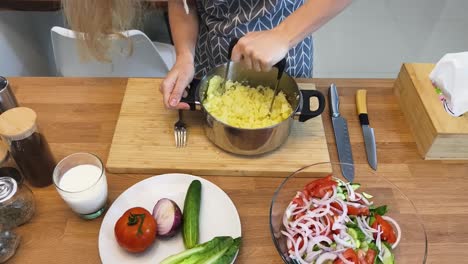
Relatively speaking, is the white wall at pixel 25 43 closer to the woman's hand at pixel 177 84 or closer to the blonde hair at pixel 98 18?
the blonde hair at pixel 98 18

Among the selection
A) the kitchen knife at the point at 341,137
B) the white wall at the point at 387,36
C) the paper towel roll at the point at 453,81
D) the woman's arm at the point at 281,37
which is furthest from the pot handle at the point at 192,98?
the white wall at the point at 387,36

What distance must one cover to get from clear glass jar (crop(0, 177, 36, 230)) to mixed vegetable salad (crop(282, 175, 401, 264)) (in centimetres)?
53

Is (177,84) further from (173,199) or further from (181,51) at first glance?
(173,199)

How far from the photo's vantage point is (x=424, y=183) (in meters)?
0.92

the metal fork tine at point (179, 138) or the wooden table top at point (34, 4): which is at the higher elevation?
the wooden table top at point (34, 4)

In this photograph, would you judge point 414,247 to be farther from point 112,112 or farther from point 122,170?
point 112,112

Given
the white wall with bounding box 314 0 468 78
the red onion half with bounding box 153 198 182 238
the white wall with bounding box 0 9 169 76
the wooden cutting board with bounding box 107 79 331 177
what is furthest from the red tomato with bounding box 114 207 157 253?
the white wall with bounding box 314 0 468 78

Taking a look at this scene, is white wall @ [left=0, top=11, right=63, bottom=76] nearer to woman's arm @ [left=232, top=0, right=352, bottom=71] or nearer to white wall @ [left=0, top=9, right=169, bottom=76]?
white wall @ [left=0, top=9, right=169, bottom=76]

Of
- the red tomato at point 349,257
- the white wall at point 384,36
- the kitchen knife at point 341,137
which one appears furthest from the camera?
the white wall at point 384,36

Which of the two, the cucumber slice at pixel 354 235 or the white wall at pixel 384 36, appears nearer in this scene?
the cucumber slice at pixel 354 235

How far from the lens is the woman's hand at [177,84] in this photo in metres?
0.96

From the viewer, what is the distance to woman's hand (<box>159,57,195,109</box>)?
958 mm

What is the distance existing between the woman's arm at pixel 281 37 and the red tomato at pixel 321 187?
0.28 meters

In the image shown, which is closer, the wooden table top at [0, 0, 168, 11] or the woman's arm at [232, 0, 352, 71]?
the woman's arm at [232, 0, 352, 71]
